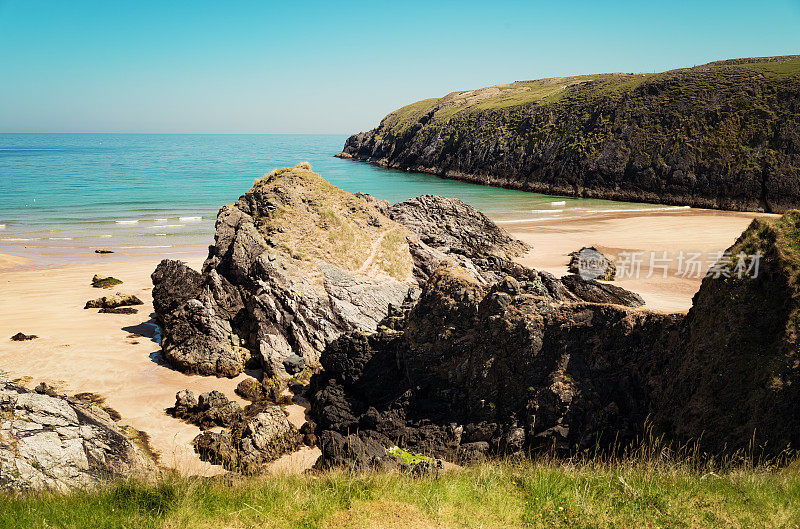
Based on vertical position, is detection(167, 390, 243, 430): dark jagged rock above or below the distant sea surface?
below

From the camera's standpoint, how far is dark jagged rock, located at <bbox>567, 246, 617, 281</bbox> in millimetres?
20481

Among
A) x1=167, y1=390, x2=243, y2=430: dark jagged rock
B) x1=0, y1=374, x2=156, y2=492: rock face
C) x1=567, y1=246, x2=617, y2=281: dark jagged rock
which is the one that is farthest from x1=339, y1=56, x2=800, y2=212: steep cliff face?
x1=0, y1=374, x2=156, y2=492: rock face

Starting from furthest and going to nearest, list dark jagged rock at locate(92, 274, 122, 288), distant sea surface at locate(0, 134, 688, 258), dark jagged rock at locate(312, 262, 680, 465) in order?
distant sea surface at locate(0, 134, 688, 258) → dark jagged rock at locate(92, 274, 122, 288) → dark jagged rock at locate(312, 262, 680, 465)

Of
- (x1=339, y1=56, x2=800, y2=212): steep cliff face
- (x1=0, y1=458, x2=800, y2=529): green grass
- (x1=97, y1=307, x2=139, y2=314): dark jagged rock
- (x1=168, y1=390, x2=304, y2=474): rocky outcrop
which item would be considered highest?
(x1=339, y1=56, x2=800, y2=212): steep cliff face

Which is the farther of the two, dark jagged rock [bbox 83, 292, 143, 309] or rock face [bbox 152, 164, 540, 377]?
dark jagged rock [bbox 83, 292, 143, 309]

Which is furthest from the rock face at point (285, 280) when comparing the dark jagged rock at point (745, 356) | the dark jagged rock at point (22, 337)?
the dark jagged rock at point (745, 356)

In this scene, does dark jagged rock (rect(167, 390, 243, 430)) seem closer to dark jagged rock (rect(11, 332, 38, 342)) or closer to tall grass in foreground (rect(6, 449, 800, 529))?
tall grass in foreground (rect(6, 449, 800, 529))

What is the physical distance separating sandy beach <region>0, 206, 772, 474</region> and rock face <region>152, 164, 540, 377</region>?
3.57 feet

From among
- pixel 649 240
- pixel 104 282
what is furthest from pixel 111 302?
pixel 649 240

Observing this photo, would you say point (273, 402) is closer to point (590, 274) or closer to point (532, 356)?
point (532, 356)

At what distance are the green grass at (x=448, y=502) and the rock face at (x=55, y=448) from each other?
0.85 meters

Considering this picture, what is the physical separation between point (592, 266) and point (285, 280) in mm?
14160
